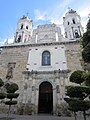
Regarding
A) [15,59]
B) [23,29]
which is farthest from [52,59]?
[23,29]

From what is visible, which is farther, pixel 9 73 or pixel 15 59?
pixel 15 59

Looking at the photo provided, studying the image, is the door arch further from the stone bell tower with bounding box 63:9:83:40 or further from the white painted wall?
the stone bell tower with bounding box 63:9:83:40

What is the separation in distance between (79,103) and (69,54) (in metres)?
9.77

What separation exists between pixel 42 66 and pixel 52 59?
164 centimetres

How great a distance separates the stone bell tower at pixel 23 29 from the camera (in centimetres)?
2732

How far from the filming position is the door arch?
15.9m

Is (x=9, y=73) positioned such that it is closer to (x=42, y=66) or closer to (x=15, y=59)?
(x=15, y=59)

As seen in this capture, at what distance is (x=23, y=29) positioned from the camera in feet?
92.0

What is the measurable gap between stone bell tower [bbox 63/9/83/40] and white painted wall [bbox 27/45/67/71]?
28.1 ft

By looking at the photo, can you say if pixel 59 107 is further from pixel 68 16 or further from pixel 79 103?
pixel 68 16

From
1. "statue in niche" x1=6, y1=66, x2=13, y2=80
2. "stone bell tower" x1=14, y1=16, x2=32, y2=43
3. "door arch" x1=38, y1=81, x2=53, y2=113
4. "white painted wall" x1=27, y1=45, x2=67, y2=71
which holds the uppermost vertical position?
"stone bell tower" x1=14, y1=16, x2=32, y2=43

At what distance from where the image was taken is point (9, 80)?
54.3ft

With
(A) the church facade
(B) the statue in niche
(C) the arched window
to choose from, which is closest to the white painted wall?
(A) the church facade

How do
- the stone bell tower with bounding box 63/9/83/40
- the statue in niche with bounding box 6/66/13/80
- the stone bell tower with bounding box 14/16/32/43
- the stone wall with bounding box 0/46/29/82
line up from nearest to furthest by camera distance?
the statue in niche with bounding box 6/66/13/80, the stone wall with bounding box 0/46/29/82, the stone bell tower with bounding box 63/9/83/40, the stone bell tower with bounding box 14/16/32/43
